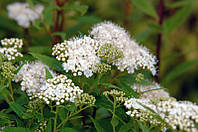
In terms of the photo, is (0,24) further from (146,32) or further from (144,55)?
(144,55)

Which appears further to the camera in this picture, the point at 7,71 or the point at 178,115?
the point at 7,71

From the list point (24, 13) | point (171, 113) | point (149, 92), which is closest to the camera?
point (171, 113)

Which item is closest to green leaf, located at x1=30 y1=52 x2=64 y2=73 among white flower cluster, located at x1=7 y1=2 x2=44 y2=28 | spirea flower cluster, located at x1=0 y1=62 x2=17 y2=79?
Result: spirea flower cluster, located at x1=0 y1=62 x2=17 y2=79

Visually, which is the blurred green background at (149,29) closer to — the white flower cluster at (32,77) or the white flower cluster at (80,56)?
the white flower cluster at (32,77)

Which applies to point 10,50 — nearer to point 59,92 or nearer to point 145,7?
point 59,92

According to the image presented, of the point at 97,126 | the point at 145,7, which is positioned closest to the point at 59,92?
the point at 97,126

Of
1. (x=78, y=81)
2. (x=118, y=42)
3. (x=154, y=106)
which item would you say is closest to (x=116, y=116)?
(x=154, y=106)

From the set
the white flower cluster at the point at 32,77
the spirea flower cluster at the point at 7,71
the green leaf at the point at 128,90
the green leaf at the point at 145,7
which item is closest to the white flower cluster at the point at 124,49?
the green leaf at the point at 128,90
